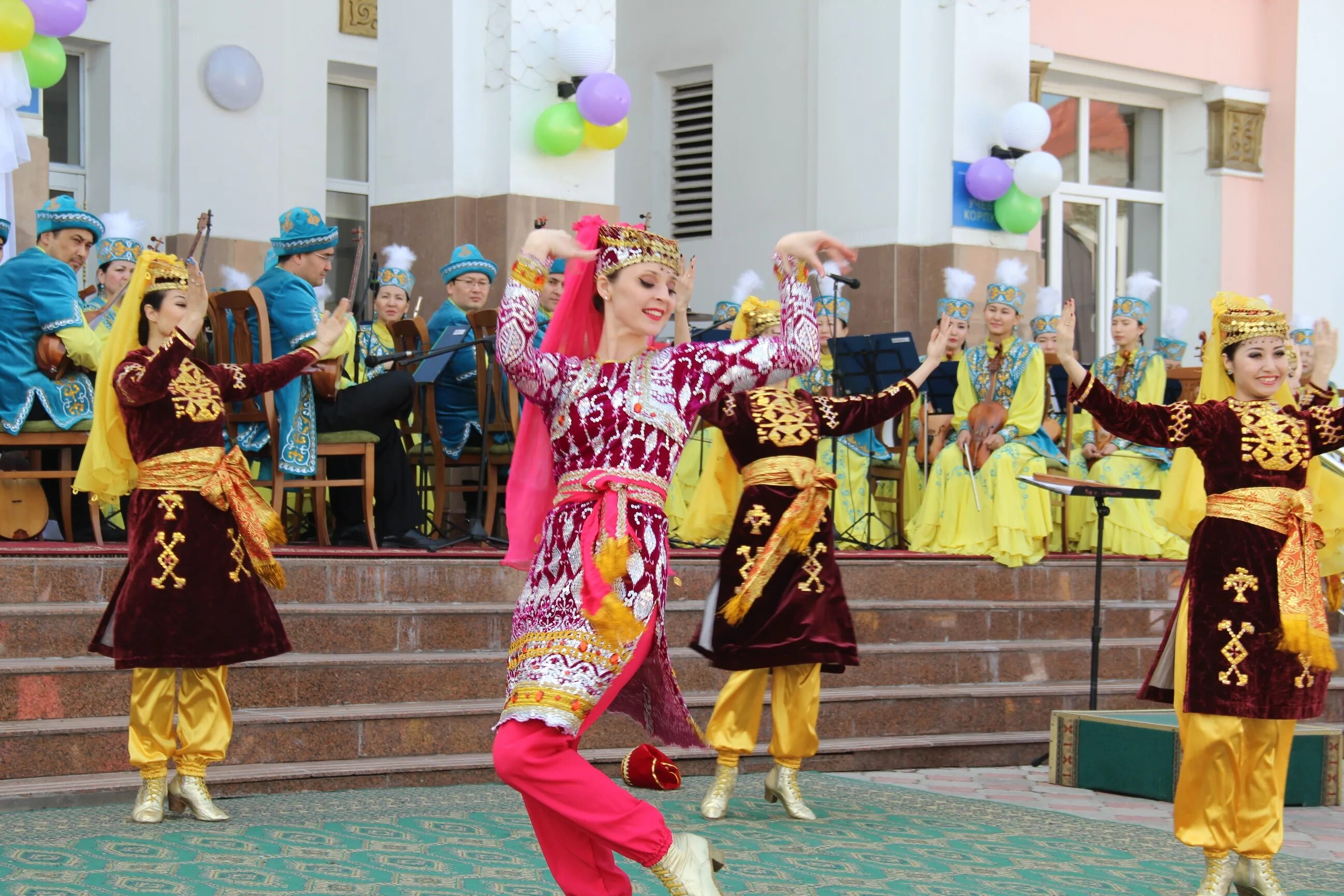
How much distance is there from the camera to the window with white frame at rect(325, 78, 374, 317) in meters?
13.9

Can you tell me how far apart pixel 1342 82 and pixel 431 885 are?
505 inches

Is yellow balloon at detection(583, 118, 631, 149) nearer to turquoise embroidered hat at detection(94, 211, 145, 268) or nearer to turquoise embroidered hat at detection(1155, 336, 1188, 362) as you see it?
turquoise embroidered hat at detection(94, 211, 145, 268)

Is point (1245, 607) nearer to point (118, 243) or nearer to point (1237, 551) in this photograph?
point (1237, 551)

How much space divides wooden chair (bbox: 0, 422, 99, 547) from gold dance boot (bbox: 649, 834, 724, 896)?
4.09 meters

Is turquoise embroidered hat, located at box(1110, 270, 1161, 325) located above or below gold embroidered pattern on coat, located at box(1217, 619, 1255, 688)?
above

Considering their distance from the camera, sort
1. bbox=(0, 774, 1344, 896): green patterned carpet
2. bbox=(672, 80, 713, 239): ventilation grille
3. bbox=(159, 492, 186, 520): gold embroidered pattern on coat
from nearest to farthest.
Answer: bbox=(0, 774, 1344, 896): green patterned carpet, bbox=(159, 492, 186, 520): gold embroidered pattern on coat, bbox=(672, 80, 713, 239): ventilation grille

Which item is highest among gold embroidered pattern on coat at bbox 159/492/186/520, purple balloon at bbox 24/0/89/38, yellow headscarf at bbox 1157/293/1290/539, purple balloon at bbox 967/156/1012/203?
purple balloon at bbox 24/0/89/38

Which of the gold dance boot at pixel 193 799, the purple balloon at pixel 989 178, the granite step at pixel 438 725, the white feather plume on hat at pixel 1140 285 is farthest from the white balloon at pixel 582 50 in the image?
the gold dance boot at pixel 193 799

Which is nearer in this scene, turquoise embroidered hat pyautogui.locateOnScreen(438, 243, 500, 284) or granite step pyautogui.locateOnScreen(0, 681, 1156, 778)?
granite step pyautogui.locateOnScreen(0, 681, 1156, 778)

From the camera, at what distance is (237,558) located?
549cm

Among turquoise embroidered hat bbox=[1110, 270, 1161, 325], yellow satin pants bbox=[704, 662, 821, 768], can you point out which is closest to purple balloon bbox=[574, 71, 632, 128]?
turquoise embroidered hat bbox=[1110, 270, 1161, 325]

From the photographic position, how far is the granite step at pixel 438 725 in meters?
5.74

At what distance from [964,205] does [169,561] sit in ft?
24.3

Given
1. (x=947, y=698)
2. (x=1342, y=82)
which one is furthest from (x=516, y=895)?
(x=1342, y=82)
